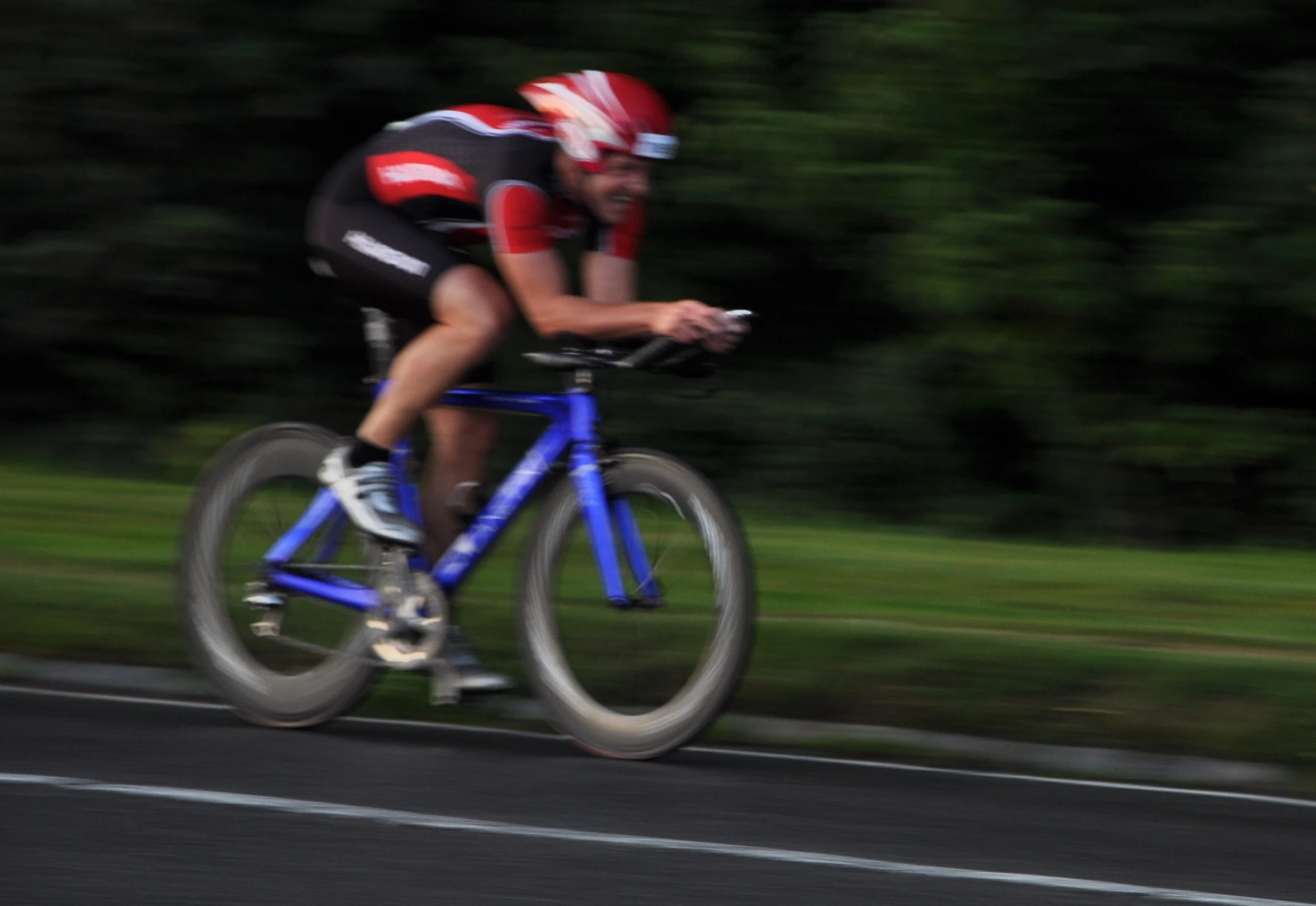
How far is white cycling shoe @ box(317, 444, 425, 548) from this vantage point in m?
5.87

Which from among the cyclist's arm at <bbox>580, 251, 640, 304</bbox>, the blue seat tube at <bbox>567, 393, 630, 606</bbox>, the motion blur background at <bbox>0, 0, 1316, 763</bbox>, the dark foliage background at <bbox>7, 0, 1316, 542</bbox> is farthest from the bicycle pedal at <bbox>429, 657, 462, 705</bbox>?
the dark foliage background at <bbox>7, 0, 1316, 542</bbox>

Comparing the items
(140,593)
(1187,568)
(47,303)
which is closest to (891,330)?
(1187,568)

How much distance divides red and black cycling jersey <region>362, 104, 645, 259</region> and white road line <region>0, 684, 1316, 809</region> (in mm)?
1464

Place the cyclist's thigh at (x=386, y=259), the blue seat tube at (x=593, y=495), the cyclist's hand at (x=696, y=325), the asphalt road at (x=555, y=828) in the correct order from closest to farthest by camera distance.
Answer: the asphalt road at (x=555, y=828) < the cyclist's hand at (x=696, y=325) < the blue seat tube at (x=593, y=495) < the cyclist's thigh at (x=386, y=259)

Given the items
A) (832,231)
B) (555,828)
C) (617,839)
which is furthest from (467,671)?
(832,231)

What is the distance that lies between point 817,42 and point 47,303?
513 centimetres

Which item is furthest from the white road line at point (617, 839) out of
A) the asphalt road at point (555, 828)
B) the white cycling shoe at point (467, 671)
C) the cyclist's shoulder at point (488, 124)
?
the cyclist's shoulder at point (488, 124)

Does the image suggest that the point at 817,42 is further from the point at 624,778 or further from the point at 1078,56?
the point at 624,778

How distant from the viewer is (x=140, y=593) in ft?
23.1

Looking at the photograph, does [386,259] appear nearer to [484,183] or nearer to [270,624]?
[484,183]

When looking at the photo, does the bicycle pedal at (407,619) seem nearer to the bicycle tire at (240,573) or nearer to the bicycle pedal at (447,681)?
the bicycle pedal at (447,681)

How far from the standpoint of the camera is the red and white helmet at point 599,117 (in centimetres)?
564

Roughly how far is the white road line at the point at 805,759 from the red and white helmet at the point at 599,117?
5.62ft

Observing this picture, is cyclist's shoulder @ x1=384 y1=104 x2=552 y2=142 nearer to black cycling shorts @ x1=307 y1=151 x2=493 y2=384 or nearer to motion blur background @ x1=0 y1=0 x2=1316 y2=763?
black cycling shorts @ x1=307 y1=151 x2=493 y2=384
